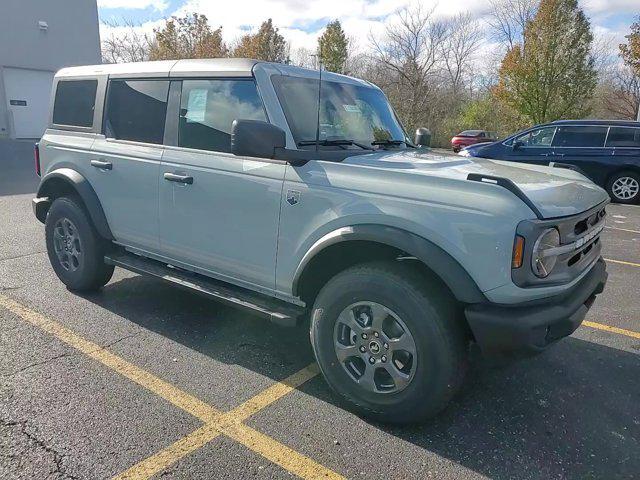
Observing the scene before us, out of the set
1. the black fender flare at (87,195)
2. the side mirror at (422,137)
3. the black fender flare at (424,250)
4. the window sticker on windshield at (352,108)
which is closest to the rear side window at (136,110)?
the black fender flare at (87,195)

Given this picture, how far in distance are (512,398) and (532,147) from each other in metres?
9.96

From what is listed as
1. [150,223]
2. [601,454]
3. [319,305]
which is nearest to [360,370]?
[319,305]

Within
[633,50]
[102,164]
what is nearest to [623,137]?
[633,50]

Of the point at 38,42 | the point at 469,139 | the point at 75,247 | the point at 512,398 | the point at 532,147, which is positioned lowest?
the point at 512,398

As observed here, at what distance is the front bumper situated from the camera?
2.38 m

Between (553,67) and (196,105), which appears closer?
(196,105)

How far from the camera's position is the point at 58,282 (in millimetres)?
4961

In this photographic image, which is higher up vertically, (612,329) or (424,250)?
(424,250)

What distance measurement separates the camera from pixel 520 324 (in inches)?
A: 93.2

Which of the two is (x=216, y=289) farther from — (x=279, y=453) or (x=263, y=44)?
(x=263, y=44)

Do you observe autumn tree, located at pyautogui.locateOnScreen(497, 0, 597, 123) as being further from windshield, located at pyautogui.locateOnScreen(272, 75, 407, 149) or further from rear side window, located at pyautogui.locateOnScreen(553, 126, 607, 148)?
windshield, located at pyautogui.locateOnScreen(272, 75, 407, 149)

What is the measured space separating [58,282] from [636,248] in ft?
24.7

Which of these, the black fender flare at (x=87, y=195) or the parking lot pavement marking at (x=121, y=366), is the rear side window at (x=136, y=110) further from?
the parking lot pavement marking at (x=121, y=366)

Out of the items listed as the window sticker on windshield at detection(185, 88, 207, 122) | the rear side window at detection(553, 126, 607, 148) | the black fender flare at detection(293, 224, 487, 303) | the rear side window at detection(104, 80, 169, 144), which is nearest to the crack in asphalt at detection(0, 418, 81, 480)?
the black fender flare at detection(293, 224, 487, 303)
